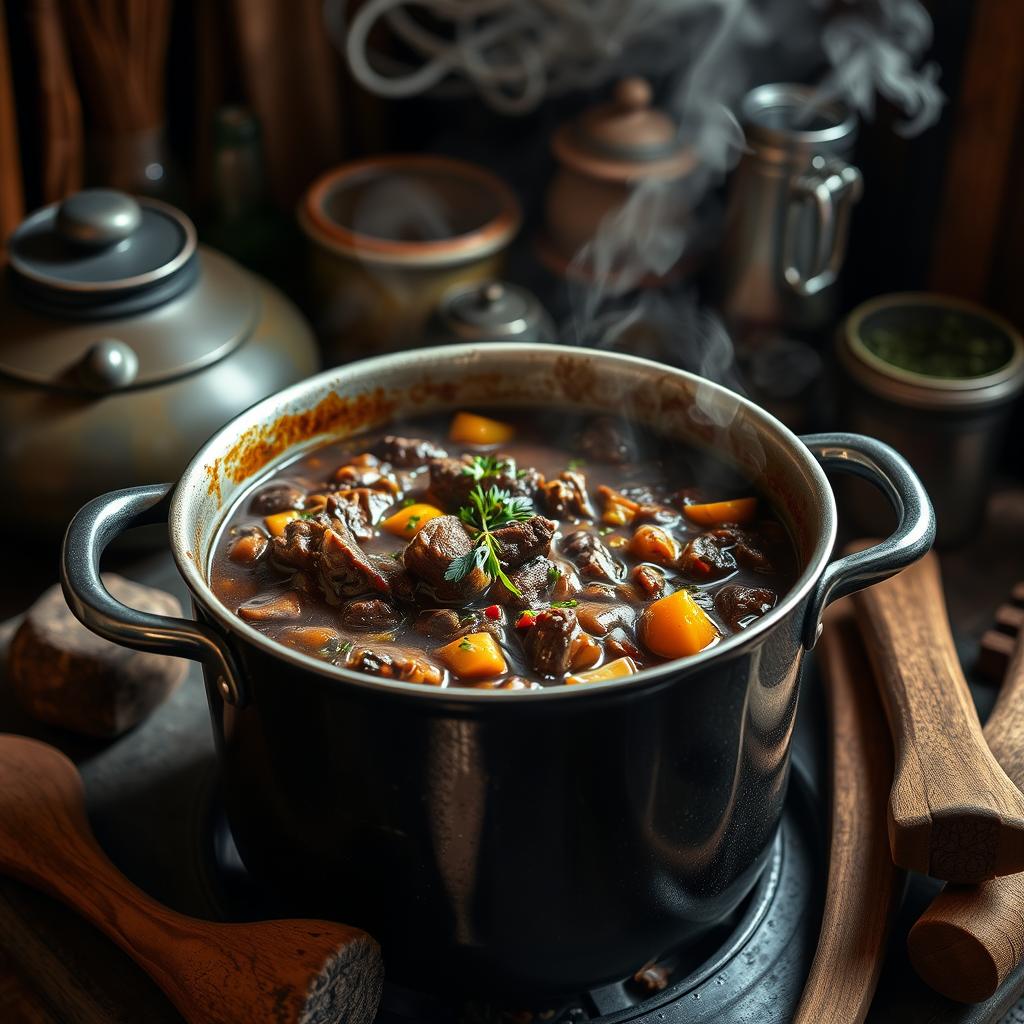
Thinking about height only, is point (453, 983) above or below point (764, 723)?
below

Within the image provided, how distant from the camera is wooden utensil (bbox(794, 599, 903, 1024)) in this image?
173 centimetres

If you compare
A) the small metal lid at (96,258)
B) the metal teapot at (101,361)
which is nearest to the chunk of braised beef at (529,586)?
the metal teapot at (101,361)

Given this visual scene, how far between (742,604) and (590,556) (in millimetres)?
251

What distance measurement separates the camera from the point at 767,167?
3.02 metres

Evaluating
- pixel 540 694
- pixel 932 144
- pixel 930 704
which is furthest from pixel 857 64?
pixel 540 694

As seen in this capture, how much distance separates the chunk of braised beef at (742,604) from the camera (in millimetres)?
1817

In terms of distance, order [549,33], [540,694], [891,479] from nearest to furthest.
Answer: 1. [540,694]
2. [891,479]
3. [549,33]

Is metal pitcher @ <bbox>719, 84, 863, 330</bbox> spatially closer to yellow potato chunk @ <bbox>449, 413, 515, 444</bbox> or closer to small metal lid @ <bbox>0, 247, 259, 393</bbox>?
yellow potato chunk @ <bbox>449, 413, 515, 444</bbox>

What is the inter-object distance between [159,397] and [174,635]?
1.20m

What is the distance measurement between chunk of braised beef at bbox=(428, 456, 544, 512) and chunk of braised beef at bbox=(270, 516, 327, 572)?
0.23 m

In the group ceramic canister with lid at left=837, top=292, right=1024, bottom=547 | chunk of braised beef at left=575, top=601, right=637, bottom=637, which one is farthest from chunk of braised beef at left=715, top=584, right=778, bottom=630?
ceramic canister with lid at left=837, top=292, right=1024, bottom=547

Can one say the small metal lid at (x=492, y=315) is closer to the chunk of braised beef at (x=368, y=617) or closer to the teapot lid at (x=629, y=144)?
the teapot lid at (x=629, y=144)

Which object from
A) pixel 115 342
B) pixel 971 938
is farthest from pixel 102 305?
pixel 971 938

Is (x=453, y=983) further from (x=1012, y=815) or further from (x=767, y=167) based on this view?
(x=767, y=167)
